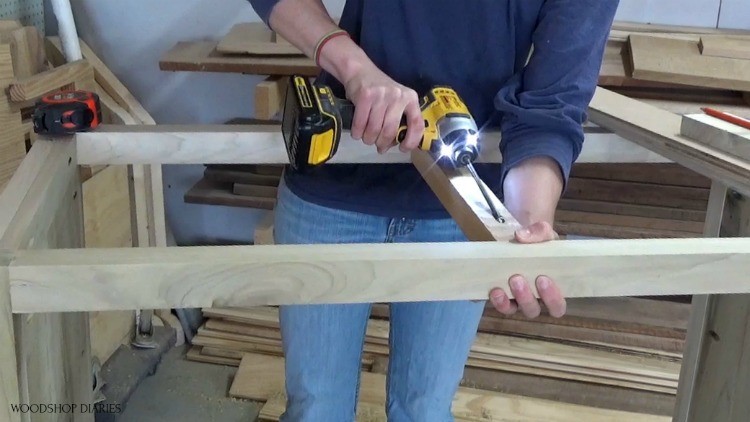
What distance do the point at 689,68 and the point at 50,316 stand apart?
1.22 meters

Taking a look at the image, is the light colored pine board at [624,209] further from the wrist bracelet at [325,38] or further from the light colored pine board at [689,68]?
the wrist bracelet at [325,38]

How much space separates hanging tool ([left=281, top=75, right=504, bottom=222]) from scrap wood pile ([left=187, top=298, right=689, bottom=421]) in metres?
0.93

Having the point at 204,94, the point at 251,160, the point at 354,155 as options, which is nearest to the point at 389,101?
the point at 354,155

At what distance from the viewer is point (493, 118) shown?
100cm

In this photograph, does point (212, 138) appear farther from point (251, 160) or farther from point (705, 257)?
point (705, 257)

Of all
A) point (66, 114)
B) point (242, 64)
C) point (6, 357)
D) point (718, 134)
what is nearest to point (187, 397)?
point (242, 64)

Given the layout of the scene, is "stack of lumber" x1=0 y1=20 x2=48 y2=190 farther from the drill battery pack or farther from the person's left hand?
the person's left hand

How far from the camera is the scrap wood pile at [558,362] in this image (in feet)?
5.55

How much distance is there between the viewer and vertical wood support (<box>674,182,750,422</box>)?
962mm

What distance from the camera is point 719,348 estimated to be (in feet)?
3.31

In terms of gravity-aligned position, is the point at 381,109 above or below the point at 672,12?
below

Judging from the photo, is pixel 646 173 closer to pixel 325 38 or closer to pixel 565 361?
pixel 565 361

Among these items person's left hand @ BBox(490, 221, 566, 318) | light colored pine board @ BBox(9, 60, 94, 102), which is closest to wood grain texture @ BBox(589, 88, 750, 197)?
person's left hand @ BBox(490, 221, 566, 318)

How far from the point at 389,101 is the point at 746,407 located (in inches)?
23.9
